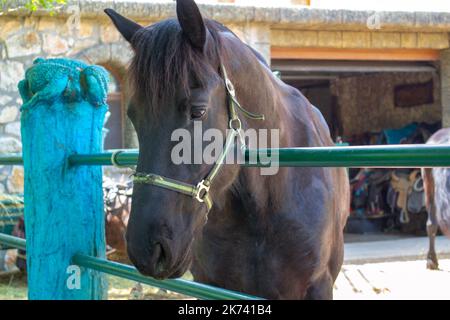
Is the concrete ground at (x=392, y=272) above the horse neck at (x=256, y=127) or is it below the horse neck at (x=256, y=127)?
below

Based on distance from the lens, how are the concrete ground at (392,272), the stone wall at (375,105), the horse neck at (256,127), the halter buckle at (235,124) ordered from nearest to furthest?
the halter buckle at (235,124) < the horse neck at (256,127) < the concrete ground at (392,272) < the stone wall at (375,105)

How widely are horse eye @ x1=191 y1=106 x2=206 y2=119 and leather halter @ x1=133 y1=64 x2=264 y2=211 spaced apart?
133 mm

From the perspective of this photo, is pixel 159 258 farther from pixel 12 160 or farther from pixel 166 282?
pixel 12 160

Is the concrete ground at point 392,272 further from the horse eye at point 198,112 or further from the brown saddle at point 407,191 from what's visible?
the horse eye at point 198,112

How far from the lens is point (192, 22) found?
6.02 ft

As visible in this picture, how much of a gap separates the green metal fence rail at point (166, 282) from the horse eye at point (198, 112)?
460 millimetres

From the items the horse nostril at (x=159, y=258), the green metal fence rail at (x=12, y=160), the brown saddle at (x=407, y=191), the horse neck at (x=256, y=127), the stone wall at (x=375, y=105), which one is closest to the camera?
the horse nostril at (x=159, y=258)

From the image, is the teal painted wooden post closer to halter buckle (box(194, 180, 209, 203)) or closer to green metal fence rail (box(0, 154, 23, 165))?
green metal fence rail (box(0, 154, 23, 165))

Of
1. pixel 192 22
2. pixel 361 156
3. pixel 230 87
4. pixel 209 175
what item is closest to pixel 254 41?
pixel 230 87

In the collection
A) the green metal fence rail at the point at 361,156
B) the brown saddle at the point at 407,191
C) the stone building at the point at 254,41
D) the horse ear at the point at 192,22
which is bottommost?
the brown saddle at the point at 407,191

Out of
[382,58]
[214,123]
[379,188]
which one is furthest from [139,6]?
[379,188]

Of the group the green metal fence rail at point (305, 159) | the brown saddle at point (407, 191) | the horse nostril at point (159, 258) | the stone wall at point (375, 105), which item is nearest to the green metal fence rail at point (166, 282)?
the green metal fence rail at point (305, 159)

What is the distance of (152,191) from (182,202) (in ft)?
0.31

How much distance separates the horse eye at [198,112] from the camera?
5.85 ft
